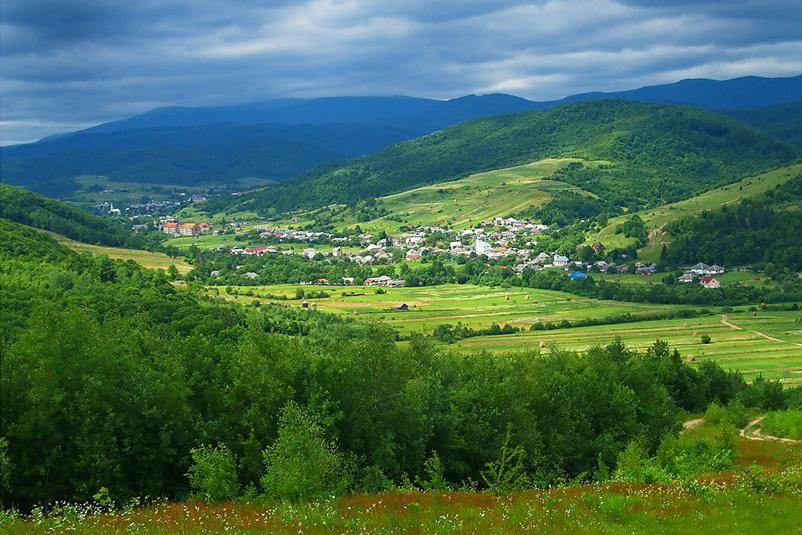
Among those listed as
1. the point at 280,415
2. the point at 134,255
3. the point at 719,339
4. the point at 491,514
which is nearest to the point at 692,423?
the point at 280,415

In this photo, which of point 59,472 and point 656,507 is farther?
point 59,472

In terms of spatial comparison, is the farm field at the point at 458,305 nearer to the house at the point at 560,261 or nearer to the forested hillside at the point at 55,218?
the house at the point at 560,261

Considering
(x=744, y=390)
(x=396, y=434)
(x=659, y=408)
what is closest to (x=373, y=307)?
(x=744, y=390)

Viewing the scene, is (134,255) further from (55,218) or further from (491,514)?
(491,514)

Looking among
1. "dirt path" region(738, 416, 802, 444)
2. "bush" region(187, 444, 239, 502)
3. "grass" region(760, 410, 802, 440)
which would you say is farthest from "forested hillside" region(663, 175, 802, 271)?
"bush" region(187, 444, 239, 502)

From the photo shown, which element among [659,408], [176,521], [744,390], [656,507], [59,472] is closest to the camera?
[176,521]

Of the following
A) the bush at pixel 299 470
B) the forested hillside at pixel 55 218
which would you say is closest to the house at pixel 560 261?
the forested hillside at pixel 55 218

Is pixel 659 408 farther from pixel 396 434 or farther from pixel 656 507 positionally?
pixel 656 507
